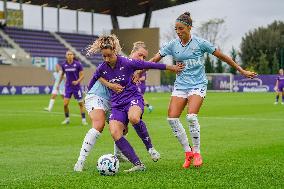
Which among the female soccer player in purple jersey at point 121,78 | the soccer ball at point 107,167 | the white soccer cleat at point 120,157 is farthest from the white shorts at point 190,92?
the soccer ball at point 107,167

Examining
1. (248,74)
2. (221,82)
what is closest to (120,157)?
(248,74)

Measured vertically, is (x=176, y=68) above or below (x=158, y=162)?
above

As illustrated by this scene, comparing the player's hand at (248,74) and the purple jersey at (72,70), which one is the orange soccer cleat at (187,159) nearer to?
the player's hand at (248,74)

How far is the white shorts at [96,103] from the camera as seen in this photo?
30.8 feet

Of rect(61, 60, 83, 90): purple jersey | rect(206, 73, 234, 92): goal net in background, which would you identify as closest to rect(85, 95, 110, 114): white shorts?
rect(61, 60, 83, 90): purple jersey

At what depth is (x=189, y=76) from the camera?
9.56m

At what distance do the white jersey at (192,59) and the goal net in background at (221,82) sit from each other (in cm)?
6127

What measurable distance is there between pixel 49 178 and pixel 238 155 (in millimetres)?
3933

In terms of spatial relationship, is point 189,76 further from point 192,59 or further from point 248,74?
point 248,74

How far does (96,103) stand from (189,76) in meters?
1.56

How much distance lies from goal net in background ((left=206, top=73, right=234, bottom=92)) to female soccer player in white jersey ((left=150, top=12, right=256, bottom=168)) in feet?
201

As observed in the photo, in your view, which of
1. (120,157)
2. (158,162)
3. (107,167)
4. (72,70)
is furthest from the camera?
(72,70)

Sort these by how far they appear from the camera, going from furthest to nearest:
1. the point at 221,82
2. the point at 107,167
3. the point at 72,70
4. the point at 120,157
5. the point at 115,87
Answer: the point at 221,82 → the point at 72,70 → the point at 120,157 → the point at 115,87 → the point at 107,167

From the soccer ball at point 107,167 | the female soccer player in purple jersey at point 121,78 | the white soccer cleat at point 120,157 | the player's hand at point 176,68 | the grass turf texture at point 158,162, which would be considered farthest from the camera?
the white soccer cleat at point 120,157
